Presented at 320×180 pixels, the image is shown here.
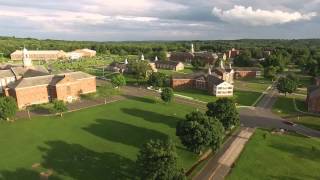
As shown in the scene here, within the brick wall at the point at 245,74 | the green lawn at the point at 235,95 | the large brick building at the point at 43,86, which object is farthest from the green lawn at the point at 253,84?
the large brick building at the point at 43,86

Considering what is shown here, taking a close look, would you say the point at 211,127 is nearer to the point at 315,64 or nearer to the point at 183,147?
the point at 183,147

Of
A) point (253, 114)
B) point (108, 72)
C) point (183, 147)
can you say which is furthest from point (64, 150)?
point (108, 72)

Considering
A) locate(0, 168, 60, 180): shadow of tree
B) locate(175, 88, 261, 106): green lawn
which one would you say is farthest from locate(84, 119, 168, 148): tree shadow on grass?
locate(175, 88, 261, 106): green lawn

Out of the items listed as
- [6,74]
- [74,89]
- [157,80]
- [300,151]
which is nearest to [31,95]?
[74,89]

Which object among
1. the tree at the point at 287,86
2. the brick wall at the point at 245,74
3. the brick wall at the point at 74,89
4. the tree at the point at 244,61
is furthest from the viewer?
the tree at the point at 244,61

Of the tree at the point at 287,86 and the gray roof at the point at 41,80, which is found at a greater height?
the gray roof at the point at 41,80

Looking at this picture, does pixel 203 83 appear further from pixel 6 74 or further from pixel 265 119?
pixel 6 74

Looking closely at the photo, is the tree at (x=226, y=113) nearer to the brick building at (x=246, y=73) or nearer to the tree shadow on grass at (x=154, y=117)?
the tree shadow on grass at (x=154, y=117)
